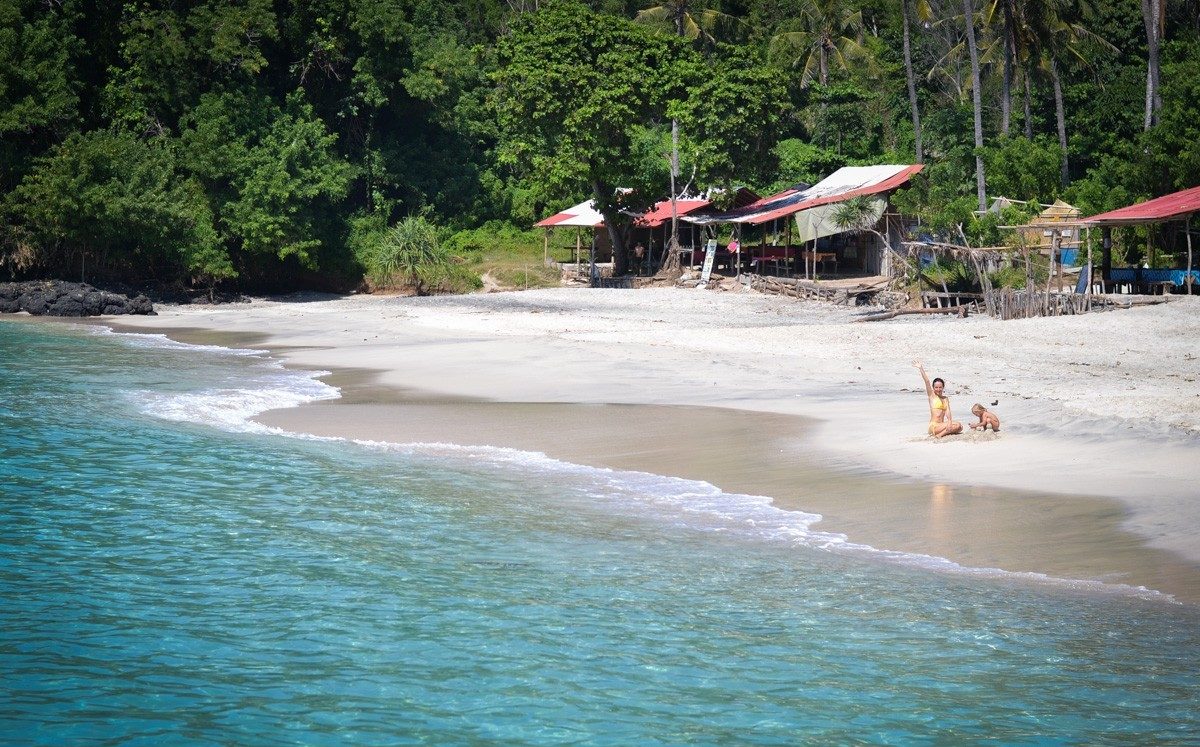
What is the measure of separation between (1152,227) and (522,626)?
30.1 metres

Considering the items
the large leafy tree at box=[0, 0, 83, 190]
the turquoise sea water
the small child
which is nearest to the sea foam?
the turquoise sea water

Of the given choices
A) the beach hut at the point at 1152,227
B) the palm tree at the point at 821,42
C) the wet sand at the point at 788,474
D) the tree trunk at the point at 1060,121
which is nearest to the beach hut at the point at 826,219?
the tree trunk at the point at 1060,121

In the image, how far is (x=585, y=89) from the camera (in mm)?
43188

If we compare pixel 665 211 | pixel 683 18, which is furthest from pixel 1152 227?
pixel 683 18

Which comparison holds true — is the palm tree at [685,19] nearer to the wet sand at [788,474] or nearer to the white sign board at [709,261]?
the white sign board at [709,261]

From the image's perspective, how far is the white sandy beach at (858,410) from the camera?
11.5 m

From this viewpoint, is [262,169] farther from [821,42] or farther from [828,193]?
[821,42]

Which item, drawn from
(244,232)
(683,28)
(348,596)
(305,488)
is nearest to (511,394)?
(305,488)

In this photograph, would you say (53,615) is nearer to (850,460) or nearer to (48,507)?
(48,507)

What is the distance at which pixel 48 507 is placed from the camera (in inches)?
514

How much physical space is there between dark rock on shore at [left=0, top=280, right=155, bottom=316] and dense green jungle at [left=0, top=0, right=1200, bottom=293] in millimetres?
2042

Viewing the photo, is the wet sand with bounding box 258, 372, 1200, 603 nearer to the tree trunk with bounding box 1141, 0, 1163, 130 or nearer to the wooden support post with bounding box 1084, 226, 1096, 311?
the wooden support post with bounding box 1084, 226, 1096, 311

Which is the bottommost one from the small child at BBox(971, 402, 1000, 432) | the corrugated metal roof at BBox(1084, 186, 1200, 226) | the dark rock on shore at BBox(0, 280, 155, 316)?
the small child at BBox(971, 402, 1000, 432)

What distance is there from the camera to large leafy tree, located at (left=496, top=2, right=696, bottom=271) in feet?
141
